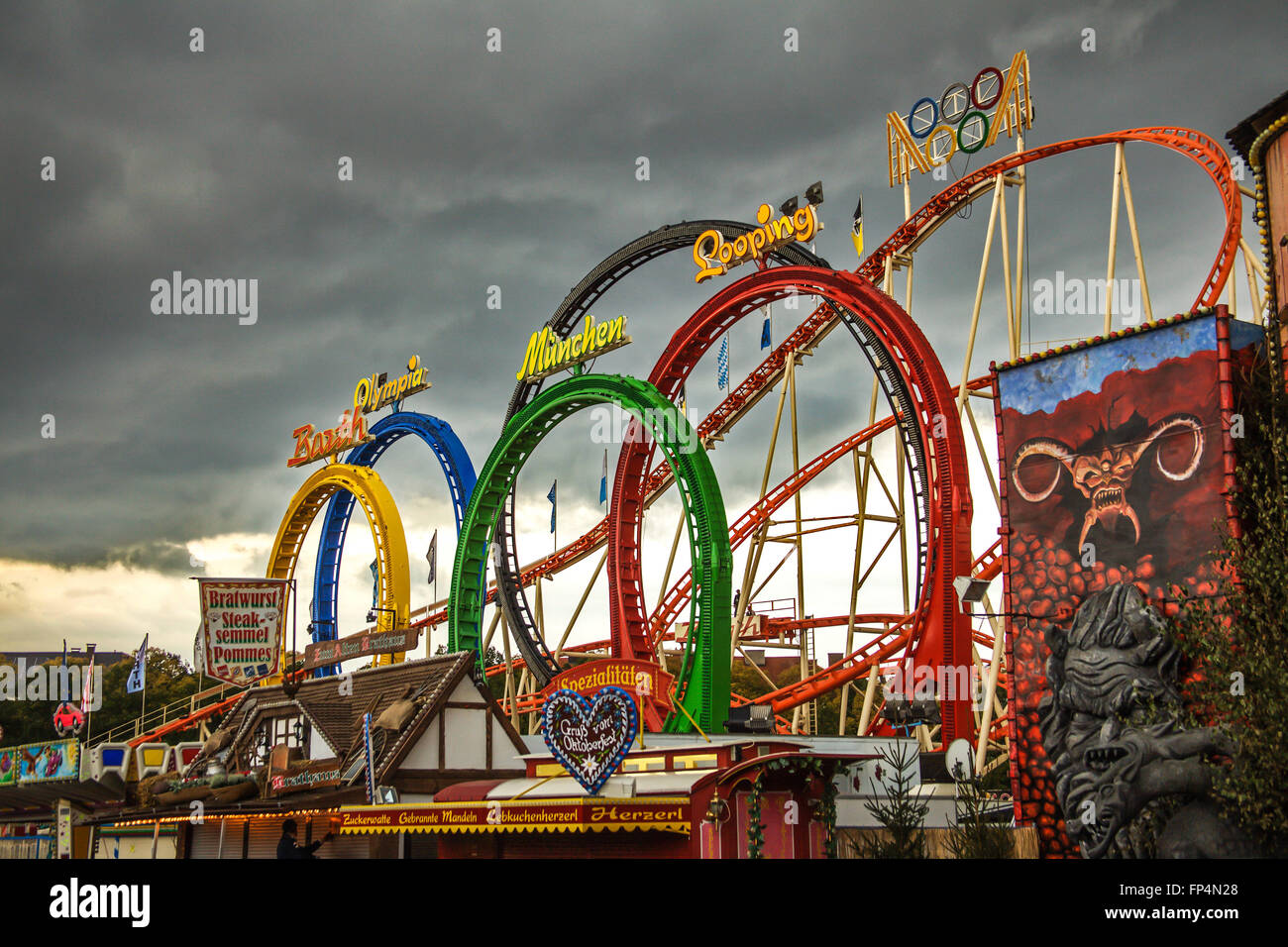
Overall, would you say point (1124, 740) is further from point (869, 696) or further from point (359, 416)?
point (359, 416)

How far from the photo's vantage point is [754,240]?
27594mm

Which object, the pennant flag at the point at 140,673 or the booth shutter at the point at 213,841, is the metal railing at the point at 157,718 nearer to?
the pennant flag at the point at 140,673

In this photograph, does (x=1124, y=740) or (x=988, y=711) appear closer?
(x=1124, y=740)

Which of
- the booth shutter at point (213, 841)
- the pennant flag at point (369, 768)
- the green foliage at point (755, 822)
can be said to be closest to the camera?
the green foliage at point (755, 822)

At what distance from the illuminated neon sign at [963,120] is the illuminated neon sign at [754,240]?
3.14 metres

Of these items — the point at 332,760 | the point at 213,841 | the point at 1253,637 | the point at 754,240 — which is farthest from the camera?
the point at 754,240

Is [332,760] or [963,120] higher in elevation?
[963,120]

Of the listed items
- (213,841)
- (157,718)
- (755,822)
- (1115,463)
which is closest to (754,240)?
(1115,463)

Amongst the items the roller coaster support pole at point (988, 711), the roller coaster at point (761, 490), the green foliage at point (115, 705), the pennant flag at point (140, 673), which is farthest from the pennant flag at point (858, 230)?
the green foliage at point (115, 705)

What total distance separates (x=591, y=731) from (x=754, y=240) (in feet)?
47.0

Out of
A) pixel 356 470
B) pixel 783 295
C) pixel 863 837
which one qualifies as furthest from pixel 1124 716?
pixel 356 470

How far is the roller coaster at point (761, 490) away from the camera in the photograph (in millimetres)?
22688
